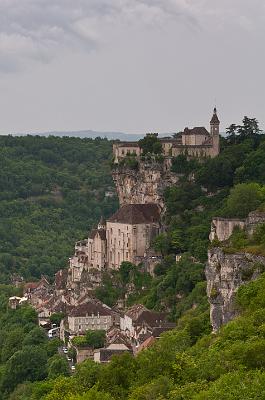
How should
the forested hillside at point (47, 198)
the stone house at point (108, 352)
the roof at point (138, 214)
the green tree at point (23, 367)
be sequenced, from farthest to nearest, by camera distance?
the forested hillside at point (47, 198)
the roof at point (138, 214)
the green tree at point (23, 367)
the stone house at point (108, 352)

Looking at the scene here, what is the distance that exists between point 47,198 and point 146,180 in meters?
71.6

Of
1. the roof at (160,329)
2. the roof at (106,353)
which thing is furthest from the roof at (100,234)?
the roof at (106,353)

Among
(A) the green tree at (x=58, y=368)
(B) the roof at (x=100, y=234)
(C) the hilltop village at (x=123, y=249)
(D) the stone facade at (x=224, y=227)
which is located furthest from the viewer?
(B) the roof at (x=100, y=234)

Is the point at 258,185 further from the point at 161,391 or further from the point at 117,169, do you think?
the point at 161,391

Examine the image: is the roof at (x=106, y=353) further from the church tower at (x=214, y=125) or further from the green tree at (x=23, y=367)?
the church tower at (x=214, y=125)

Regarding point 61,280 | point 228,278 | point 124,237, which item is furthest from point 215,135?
point 228,278

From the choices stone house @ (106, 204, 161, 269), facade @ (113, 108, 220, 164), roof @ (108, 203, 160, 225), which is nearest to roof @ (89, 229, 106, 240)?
stone house @ (106, 204, 161, 269)

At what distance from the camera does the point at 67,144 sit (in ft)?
583

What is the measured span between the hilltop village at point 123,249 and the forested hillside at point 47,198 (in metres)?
35.8

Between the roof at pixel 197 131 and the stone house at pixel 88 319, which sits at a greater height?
the roof at pixel 197 131

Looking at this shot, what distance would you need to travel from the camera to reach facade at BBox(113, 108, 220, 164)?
79.0 metres

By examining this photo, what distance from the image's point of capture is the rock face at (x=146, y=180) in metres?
78.8

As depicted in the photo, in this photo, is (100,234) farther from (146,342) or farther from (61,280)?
(146,342)

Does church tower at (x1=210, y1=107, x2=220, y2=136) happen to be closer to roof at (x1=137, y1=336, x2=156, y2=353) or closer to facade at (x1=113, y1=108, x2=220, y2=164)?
facade at (x1=113, y1=108, x2=220, y2=164)
